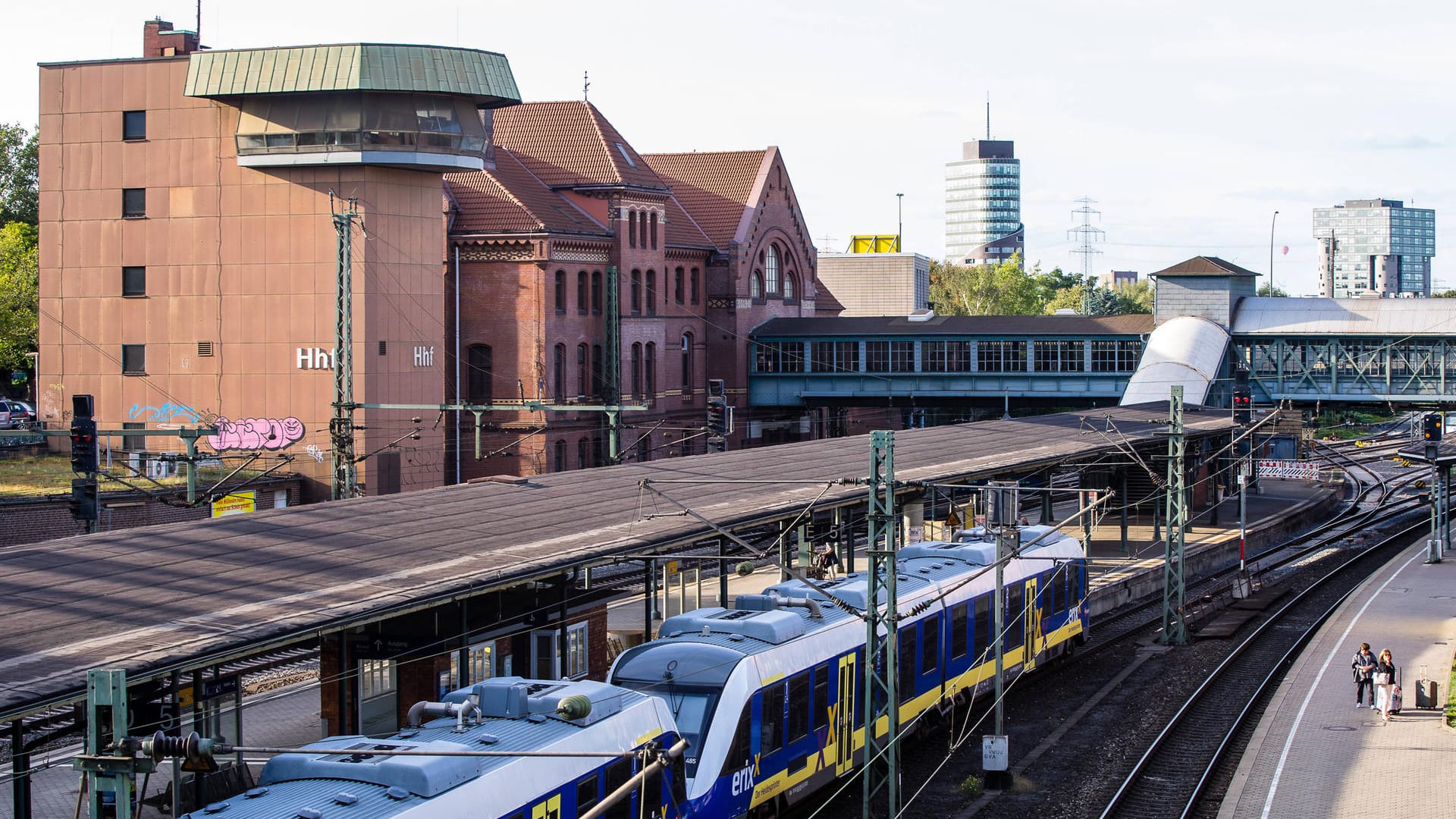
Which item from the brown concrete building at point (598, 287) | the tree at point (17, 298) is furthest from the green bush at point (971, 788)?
the tree at point (17, 298)

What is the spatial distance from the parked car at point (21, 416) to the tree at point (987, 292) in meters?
86.0

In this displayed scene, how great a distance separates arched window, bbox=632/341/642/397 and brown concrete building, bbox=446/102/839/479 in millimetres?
76

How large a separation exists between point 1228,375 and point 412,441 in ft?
129

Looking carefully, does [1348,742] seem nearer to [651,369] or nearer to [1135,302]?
[651,369]

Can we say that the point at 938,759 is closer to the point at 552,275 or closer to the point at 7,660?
the point at 7,660

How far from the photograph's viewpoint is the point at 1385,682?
90.5ft

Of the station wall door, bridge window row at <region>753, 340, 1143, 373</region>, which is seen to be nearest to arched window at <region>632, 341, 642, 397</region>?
bridge window row at <region>753, 340, 1143, 373</region>

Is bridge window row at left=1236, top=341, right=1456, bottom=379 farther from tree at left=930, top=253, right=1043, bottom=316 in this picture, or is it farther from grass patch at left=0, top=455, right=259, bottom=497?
tree at left=930, top=253, right=1043, bottom=316

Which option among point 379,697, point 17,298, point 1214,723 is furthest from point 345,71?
point 1214,723

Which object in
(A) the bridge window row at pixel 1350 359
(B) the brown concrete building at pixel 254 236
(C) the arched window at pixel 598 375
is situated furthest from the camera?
(A) the bridge window row at pixel 1350 359

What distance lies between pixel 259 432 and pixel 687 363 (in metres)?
23.8

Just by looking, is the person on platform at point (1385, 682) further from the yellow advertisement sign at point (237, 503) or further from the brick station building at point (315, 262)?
the brick station building at point (315, 262)

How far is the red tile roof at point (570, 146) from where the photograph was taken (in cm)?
6700

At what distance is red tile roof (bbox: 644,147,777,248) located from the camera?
7800 centimetres
